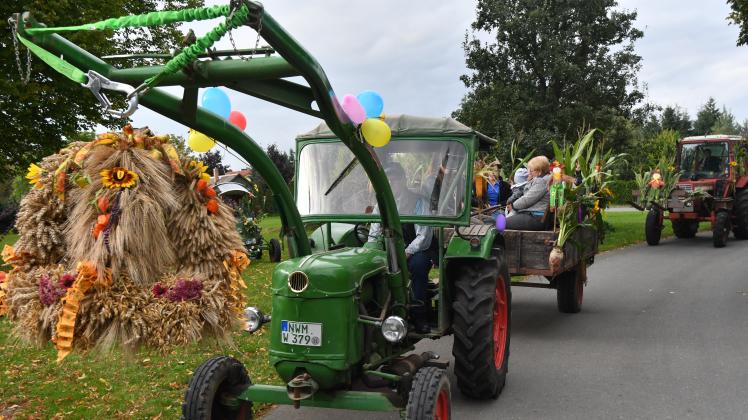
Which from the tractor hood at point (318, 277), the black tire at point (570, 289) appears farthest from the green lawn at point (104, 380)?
the black tire at point (570, 289)

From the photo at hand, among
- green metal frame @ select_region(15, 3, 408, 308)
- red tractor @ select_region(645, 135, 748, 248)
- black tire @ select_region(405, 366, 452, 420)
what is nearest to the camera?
green metal frame @ select_region(15, 3, 408, 308)

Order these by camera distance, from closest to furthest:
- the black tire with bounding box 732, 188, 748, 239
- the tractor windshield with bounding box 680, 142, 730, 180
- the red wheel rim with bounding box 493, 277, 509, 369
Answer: the red wheel rim with bounding box 493, 277, 509, 369 → the black tire with bounding box 732, 188, 748, 239 → the tractor windshield with bounding box 680, 142, 730, 180

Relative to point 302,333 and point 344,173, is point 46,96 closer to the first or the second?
point 344,173

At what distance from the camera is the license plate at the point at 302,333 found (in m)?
3.74

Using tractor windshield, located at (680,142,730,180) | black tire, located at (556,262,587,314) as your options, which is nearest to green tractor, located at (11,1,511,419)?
black tire, located at (556,262,587,314)

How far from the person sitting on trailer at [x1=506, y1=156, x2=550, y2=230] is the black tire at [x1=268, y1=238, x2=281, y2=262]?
7.15 meters

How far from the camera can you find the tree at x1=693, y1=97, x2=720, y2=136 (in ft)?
222

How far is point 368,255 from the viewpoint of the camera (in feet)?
14.1

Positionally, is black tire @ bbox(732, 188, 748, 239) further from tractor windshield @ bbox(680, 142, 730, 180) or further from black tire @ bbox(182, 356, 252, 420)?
black tire @ bbox(182, 356, 252, 420)

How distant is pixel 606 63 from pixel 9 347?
14.9 m

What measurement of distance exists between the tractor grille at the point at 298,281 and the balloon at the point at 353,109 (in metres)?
0.91

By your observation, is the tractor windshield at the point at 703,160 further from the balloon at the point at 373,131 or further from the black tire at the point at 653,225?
the balloon at the point at 373,131

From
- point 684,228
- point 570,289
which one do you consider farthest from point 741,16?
point 570,289

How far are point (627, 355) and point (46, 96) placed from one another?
12025 millimetres
